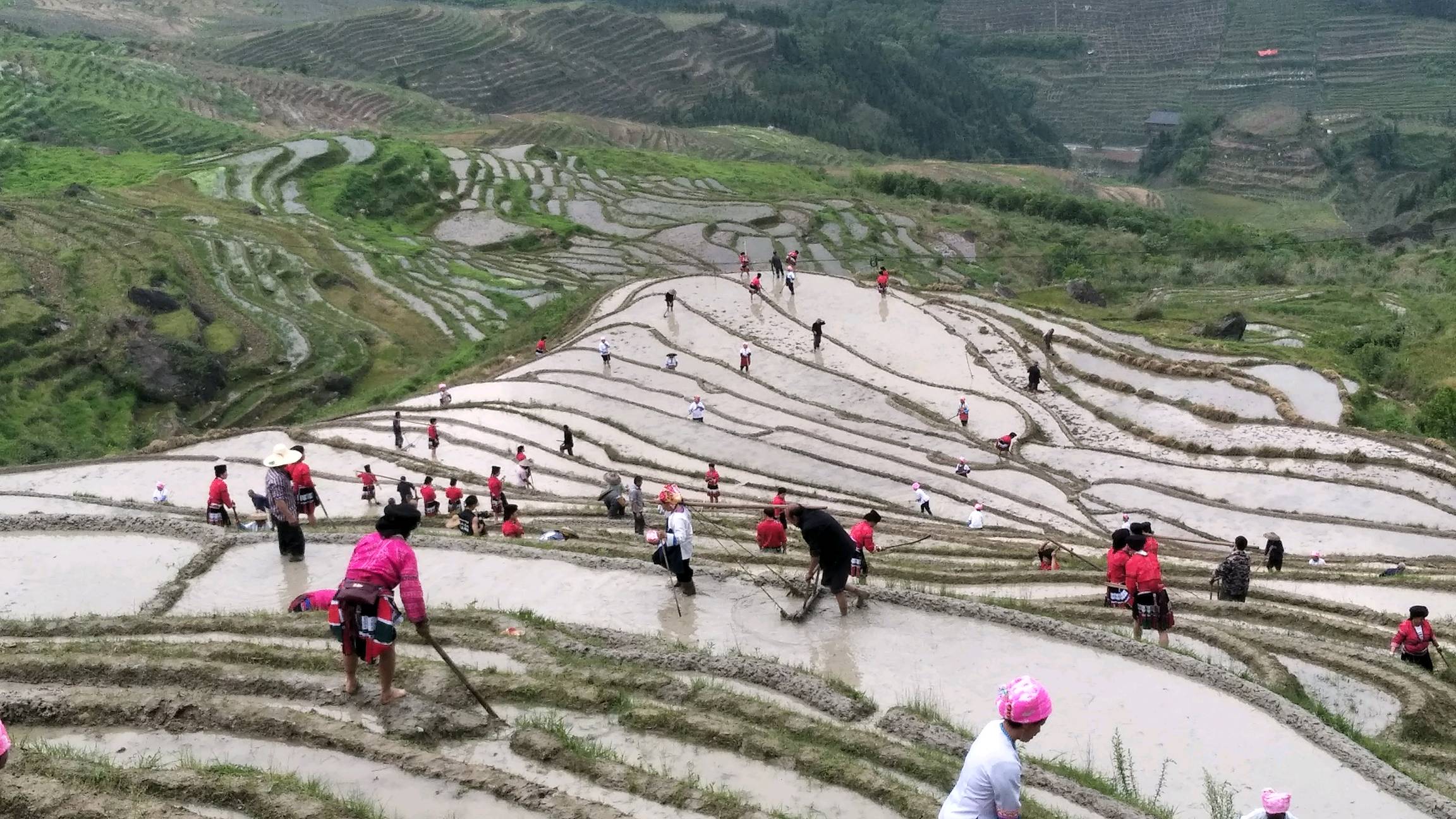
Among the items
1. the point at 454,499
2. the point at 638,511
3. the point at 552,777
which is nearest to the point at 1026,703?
the point at 552,777

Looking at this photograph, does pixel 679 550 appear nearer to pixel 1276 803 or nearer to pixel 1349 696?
pixel 1276 803

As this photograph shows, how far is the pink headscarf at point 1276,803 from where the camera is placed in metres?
8.62

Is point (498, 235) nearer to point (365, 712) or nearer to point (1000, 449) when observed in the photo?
point (1000, 449)

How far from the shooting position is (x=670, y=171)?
10669cm

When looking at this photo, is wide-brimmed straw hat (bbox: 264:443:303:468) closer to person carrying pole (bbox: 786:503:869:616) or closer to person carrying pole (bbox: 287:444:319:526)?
person carrying pole (bbox: 287:444:319:526)

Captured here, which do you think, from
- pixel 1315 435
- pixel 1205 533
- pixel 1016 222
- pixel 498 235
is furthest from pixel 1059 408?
pixel 1016 222

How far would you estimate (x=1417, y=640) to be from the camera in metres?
16.4

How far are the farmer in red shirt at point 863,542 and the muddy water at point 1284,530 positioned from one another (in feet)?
43.1

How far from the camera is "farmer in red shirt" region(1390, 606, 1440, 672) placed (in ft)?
53.6

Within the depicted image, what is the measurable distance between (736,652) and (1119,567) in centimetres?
567

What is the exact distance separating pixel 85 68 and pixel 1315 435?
111 meters

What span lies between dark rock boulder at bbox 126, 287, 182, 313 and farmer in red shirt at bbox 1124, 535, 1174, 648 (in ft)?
177

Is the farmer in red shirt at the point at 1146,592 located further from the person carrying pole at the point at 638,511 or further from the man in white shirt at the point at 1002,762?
the person carrying pole at the point at 638,511

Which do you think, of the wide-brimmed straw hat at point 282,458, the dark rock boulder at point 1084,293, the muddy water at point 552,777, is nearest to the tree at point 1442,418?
the dark rock boulder at point 1084,293
